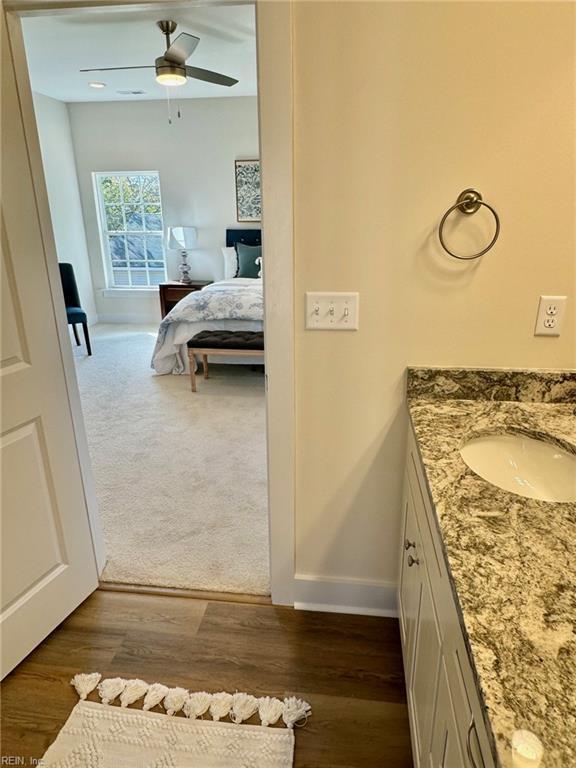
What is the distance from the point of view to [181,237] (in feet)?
19.4

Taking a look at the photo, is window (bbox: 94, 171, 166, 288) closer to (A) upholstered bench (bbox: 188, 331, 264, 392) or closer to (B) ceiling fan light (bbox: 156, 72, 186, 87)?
(B) ceiling fan light (bbox: 156, 72, 186, 87)

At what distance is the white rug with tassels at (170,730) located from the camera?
1.33 m

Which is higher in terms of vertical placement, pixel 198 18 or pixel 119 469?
pixel 198 18

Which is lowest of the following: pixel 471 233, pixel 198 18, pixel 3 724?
pixel 3 724

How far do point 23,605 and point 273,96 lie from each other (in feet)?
5.90

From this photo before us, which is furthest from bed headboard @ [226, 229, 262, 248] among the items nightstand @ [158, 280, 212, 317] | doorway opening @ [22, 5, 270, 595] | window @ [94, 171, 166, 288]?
window @ [94, 171, 166, 288]

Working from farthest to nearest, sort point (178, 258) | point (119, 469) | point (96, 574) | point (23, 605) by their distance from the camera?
point (178, 258), point (119, 469), point (96, 574), point (23, 605)

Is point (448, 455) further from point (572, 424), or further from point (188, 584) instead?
point (188, 584)

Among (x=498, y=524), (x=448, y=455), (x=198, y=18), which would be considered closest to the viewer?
(x=498, y=524)

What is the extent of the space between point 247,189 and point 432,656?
5884 mm

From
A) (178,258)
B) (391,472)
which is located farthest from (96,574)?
(178,258)

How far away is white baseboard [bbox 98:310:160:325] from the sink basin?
5.89m

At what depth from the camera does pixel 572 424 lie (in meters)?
1.30

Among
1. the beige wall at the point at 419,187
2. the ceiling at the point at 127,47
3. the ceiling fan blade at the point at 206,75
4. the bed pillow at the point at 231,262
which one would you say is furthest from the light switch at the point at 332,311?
the bed pillow at the point at 231,262
